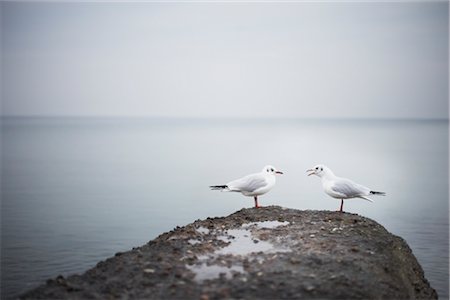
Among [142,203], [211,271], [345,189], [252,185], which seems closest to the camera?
[211,271]

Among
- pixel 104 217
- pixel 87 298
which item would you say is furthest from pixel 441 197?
pixel 87 298

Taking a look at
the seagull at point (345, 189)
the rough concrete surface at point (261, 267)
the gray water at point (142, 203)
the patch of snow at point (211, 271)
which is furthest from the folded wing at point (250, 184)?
the gray water at point (142, 203)

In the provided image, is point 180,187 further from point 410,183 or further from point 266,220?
point 266,220

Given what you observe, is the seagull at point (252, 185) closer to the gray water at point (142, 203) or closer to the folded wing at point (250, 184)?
the folded wing at point (250, 184)

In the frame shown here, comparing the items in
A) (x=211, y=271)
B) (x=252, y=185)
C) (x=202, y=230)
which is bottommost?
(x=211, y=271)

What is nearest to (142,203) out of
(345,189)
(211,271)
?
(345,189)

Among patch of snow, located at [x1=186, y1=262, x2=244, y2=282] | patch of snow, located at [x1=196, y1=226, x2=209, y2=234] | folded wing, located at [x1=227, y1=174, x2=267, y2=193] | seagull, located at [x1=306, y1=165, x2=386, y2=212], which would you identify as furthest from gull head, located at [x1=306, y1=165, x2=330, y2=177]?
patch of snow, located at [x1=186, y1=262, x2=244, y2=282]

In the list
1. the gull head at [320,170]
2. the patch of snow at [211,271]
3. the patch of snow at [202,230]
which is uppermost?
the gull head at [320,170]

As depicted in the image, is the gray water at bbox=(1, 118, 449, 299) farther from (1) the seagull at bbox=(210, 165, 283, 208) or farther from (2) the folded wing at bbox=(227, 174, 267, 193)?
(2) the folded wing at bbox=(227, 174, 267, 193)

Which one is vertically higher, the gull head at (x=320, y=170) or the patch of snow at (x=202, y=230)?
the gull head at (x=320, y=170)

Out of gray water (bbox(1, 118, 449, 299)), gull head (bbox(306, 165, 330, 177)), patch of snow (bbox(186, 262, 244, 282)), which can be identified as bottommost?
gray water (bbox(1, 118, 449, 299))

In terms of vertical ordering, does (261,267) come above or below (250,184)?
below

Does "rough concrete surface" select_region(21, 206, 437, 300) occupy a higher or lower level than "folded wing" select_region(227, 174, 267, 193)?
lower

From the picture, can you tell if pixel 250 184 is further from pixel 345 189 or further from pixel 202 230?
pixel 345 189
